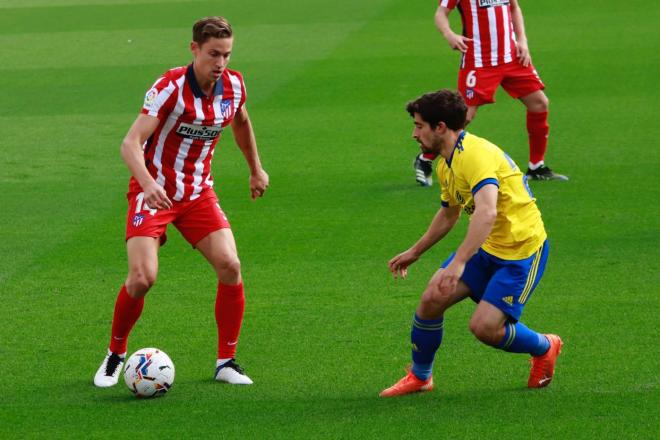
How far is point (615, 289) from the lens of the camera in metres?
7.91

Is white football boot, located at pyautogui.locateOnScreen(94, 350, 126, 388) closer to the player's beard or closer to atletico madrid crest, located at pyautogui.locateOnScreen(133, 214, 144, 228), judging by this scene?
atletico madrid crest, located at pyautogui.locateOnScreen(133, 214, 144, 228)

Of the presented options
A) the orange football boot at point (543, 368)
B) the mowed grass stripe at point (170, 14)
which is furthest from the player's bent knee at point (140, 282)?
the mowed grass stripe at point (170, 14)

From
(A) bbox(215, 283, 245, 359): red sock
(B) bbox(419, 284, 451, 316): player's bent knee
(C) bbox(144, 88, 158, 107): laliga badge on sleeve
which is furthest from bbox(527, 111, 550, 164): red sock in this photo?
(C) bbox(144, 88, 158, 107): laliga badge on sleeve

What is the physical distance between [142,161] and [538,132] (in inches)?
225

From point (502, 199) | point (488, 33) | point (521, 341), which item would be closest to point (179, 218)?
point (502, 199)

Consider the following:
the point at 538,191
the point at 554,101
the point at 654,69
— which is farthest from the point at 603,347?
the point at 654,69

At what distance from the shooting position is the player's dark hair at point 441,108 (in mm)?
5789

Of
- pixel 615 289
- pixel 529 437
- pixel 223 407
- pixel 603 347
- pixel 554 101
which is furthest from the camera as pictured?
pixel 554 101

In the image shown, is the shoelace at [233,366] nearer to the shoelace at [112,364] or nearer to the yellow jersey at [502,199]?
the shoelace at [112,364]

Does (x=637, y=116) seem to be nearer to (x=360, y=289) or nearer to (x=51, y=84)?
(x=360, y=289)

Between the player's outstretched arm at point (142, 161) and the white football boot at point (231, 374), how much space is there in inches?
37.9

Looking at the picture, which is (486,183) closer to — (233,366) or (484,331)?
(484,331)

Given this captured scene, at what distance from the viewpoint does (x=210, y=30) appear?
6.20 metres

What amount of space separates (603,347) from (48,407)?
121 inches
